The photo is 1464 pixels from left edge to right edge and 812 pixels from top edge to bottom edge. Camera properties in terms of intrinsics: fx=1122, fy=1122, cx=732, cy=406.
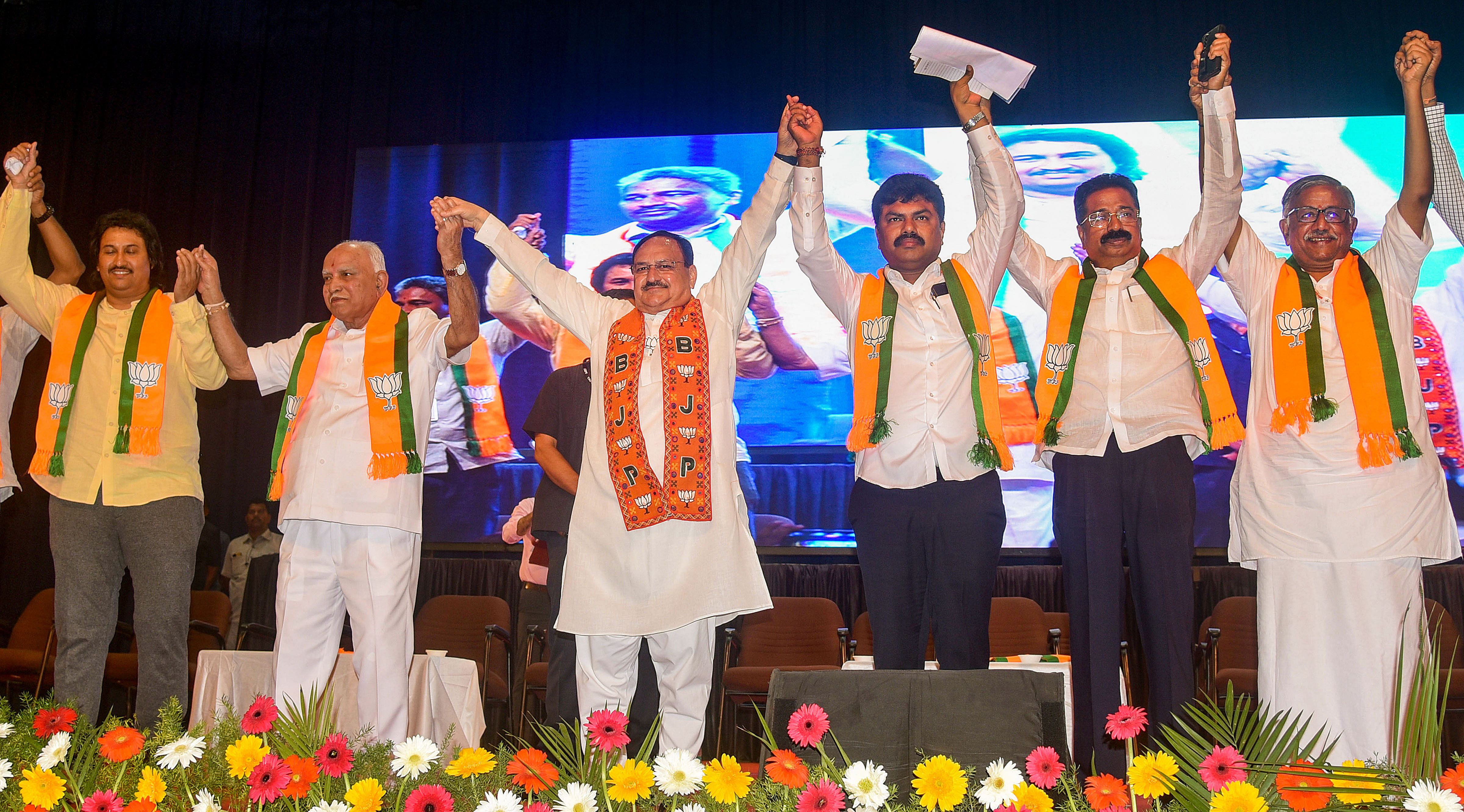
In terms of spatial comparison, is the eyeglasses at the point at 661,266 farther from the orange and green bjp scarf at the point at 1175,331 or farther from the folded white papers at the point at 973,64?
the orange and green bjp scarf at the point at 1175,331

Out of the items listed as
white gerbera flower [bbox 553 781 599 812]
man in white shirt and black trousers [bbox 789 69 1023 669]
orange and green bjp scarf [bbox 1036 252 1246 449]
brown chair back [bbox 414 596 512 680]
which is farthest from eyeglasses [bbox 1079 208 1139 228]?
brown chair back [bbox 414 596 512 680]

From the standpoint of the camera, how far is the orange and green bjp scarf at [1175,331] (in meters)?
2.98

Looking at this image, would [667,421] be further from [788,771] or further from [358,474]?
[788,771]

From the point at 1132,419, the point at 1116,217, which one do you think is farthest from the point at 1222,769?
the point at 1116,217

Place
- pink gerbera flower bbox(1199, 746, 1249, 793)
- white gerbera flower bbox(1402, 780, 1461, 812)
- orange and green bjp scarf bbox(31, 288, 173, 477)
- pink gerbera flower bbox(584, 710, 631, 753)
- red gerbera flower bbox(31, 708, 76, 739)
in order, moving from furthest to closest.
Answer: orange and green bjp scarf bbox(31, 288, 173, 477) → red gerbera flower bbox(31, 708, 76, 739) → pink gerbera flower bbox(584, 710, 631, 753) → pink gerbera flower bbox(1199, 746, 1249, 793) → white gerbera flower bbox(1402, 780, 1461, 812)

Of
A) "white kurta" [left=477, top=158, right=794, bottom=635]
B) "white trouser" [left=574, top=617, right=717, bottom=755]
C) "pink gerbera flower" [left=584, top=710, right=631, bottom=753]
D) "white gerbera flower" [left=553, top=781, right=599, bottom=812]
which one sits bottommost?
"white trouser" [left=574, top=617, right=717, bottom=755]

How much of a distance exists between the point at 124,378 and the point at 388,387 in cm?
93

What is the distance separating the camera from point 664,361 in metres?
3.04

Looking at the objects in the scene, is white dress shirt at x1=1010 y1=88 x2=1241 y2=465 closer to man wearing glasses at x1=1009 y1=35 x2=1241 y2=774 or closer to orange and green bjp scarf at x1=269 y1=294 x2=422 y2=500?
man wearing glasses at x1=1009 y1=35 x2=1241 y2=774

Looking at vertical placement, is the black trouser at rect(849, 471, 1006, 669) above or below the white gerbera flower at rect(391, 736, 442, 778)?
above

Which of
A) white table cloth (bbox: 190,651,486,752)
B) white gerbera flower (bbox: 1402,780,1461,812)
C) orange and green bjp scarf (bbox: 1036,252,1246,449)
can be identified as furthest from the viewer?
white table cloth (bbox: 190,651,486,752)

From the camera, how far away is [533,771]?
5.57 feet

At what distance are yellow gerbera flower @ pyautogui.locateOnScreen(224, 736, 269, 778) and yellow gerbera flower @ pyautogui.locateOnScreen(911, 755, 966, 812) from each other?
40.7 inches

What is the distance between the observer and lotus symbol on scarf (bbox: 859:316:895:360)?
10.6 ft
